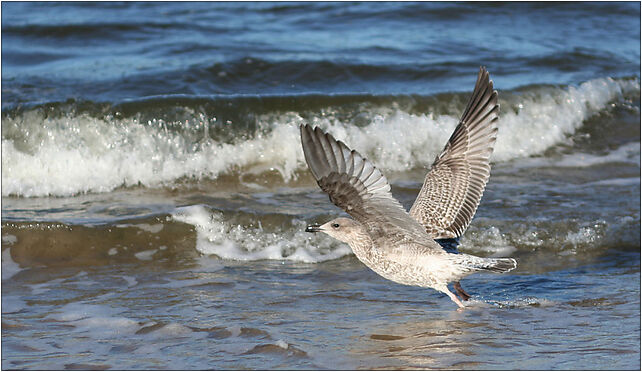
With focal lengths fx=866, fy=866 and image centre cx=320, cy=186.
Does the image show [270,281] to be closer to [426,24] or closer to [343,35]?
[343,35]

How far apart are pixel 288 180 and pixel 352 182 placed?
365 centimetres

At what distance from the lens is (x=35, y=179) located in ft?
24.6

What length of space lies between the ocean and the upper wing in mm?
479

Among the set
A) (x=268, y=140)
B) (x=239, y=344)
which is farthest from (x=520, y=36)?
(x=239, y=344)

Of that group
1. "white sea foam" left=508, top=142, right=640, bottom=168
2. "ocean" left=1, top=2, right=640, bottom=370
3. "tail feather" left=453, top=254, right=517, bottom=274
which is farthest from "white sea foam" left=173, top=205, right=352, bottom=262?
"white sea foam" left=508, top=142, right=640, bottom=168

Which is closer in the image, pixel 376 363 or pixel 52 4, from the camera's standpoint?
pixel 376 363

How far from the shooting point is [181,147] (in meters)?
8.08

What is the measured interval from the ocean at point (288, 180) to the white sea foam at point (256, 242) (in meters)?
0.02

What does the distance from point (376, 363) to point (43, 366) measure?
4.95 feet

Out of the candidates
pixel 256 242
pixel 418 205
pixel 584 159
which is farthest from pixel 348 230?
pixel 584 159

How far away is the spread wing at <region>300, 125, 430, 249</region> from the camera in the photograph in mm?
4016

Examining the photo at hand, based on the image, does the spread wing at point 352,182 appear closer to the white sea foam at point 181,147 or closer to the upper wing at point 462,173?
the upper wing at point 462,173

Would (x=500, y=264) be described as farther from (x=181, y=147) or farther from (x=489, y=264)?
(x=181, y=147)

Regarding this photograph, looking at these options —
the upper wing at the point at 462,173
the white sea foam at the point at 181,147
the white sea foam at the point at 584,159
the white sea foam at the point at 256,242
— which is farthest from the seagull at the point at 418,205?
the white sea foam at the point at 584,159
